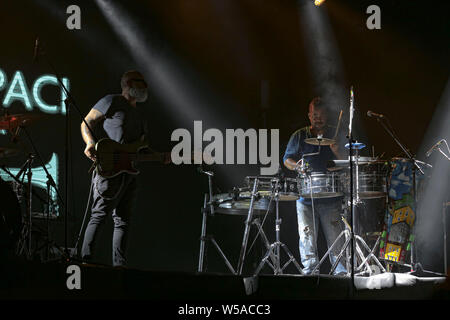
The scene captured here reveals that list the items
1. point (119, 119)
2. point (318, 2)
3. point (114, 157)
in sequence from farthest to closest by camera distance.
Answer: point (318, 2) < point (119, 119) < point (114, 157)

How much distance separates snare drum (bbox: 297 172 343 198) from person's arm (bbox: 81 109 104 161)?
2156mm

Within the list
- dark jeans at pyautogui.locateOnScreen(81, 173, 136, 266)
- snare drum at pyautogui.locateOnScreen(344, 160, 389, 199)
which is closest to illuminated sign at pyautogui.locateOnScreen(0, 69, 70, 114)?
dark jeans at pyautogui.locateOnScreen(81, 173, 136, 266)

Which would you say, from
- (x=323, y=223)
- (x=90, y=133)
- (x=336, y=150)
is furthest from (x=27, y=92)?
(x=323, y=223)

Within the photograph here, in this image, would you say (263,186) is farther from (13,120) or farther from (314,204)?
(13,120)

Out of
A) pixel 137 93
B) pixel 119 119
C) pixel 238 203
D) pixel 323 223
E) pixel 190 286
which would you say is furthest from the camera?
pixel 323 223

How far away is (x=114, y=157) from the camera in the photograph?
493 cm

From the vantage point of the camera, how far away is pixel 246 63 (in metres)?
7.57

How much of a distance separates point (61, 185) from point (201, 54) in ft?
8.28

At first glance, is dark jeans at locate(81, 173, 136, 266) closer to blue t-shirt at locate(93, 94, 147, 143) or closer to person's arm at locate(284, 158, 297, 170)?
blue t-shirt at locate(93, 94, 147, 143)

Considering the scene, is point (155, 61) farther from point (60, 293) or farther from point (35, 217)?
point (60, 293)

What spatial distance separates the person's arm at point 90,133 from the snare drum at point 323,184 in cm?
216

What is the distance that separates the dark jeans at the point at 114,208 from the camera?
4777 mm

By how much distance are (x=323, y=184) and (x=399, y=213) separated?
0.95 m
